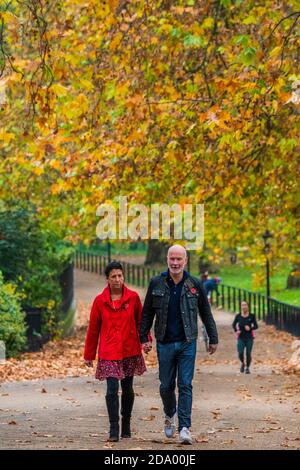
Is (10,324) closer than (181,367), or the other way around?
(181,367)

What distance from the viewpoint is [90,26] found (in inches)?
846

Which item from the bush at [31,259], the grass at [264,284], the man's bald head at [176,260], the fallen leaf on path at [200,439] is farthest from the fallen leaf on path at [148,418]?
the grass at [264,284]

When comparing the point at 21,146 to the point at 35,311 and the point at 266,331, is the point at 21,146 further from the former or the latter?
the point at 266,331

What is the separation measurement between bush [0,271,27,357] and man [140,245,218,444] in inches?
469

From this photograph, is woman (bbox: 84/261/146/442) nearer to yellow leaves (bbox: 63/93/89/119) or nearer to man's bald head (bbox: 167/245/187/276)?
man's bald head (bbox: 167/245/187/276)

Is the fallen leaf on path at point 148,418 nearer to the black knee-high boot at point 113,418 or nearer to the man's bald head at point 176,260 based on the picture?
the black knee-high boot at point 113,418

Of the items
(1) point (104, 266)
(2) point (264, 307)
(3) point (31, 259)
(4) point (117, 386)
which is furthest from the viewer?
(1) point (104, 266)

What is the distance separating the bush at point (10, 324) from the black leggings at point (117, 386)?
11.6 meters

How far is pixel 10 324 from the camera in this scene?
75.9ft

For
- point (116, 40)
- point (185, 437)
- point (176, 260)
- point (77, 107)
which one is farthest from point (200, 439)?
point (116, 40)

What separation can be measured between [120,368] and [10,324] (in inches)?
491

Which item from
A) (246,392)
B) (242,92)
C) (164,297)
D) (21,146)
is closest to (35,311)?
(21,146)

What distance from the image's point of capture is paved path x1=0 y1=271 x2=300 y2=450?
36.3 feet

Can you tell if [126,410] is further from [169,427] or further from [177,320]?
[177,320]
